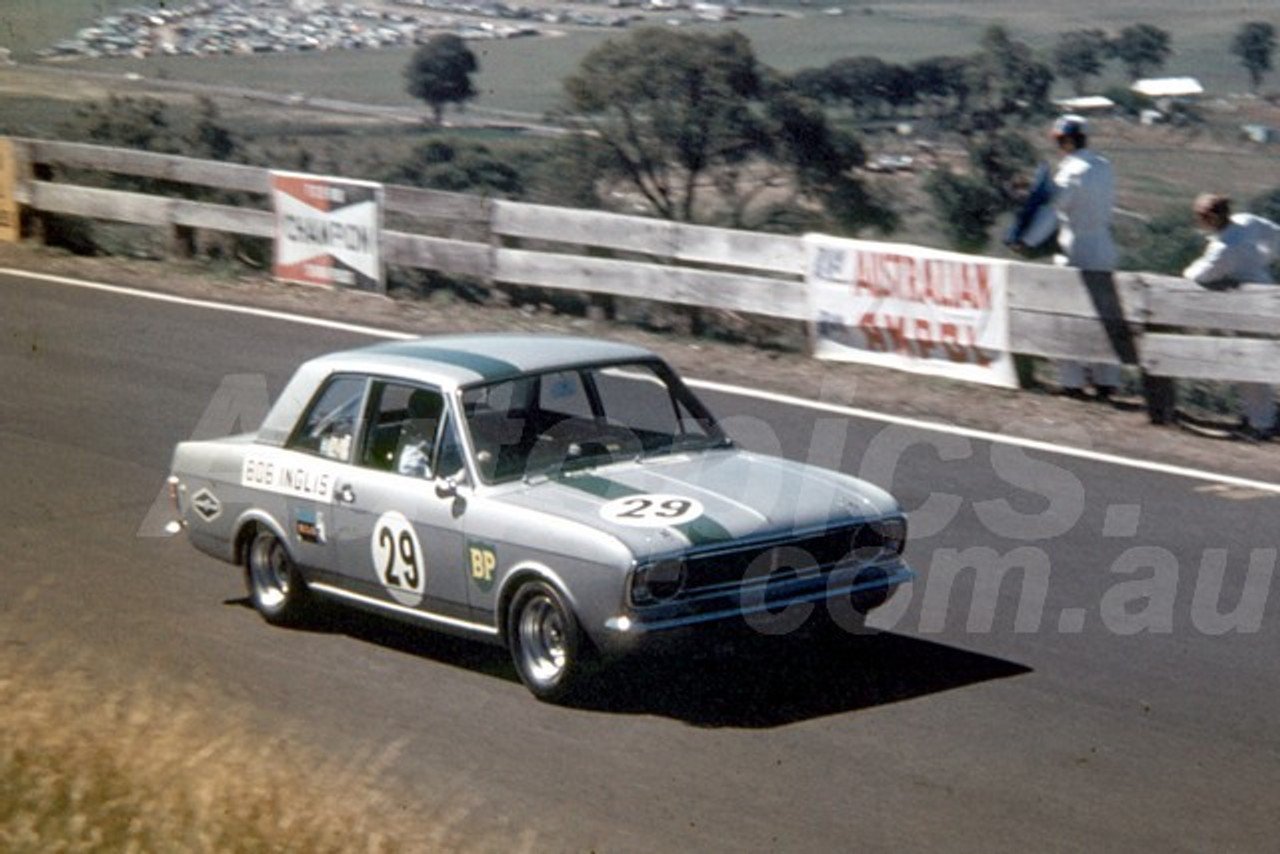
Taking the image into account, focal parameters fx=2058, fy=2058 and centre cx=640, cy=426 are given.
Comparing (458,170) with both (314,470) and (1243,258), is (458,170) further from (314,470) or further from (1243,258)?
(314,470)

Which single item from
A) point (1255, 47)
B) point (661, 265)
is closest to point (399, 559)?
point (661, 265)

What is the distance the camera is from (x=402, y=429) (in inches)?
358

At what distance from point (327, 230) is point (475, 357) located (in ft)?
37.4

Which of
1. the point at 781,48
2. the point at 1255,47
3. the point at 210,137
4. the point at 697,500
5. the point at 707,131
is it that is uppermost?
the point at 697,500

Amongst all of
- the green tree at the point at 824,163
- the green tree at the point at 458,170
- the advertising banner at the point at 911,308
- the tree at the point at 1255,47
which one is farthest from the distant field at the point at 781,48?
the advertising banner at the point at 911,308

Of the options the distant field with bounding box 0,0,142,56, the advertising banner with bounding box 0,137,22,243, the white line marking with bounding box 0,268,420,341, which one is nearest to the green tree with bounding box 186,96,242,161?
the distant field with bounding box 0,0,142,56

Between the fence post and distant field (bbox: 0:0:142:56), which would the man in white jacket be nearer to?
the fence post

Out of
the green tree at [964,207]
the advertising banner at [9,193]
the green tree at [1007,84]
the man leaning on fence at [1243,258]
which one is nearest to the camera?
the man leaning on fence at [1243,258]

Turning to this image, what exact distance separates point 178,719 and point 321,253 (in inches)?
544

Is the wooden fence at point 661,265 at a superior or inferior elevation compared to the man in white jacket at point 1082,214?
inferior

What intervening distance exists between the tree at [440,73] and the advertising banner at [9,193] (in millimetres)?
5801

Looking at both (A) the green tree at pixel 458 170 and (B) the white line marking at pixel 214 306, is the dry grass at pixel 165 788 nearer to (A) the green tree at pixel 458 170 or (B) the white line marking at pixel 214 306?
(B) the white line marking at pixel 214 306

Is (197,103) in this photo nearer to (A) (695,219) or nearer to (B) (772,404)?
(A) (695,219)

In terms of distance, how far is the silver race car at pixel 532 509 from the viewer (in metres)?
7.95
